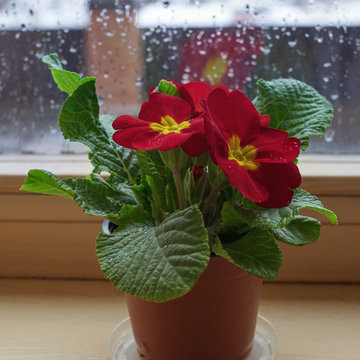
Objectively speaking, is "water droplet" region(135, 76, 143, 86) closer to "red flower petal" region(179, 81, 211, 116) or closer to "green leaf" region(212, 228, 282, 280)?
"red flower petal" region(179, 81, 211, 116)

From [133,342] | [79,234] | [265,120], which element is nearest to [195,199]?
[265,120]

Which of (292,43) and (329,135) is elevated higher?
(292,43)

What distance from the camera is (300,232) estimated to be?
563mm

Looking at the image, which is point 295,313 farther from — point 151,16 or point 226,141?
point 151,16

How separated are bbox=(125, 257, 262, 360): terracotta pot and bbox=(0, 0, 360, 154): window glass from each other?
18.6 inches

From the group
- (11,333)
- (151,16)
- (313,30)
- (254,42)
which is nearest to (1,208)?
(11,333)

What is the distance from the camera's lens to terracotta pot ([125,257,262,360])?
1.86 feet

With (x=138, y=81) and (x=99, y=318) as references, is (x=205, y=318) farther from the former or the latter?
(x=138, y=81)

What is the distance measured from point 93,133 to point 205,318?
0.85 ft

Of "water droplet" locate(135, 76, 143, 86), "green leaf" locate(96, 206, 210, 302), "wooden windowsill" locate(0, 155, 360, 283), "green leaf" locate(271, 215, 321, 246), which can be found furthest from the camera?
"water droplet" locate(135, 76, 143, 86)

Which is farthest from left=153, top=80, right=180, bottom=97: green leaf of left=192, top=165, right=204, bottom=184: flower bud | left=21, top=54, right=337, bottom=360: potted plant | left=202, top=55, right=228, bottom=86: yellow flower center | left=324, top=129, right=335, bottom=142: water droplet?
left=324, top=129, right=335, bottom=142: water droplet

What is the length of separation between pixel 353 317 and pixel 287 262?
5.6 inches

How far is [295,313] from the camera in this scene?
816 millimetres

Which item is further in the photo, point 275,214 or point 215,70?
point 215,70
